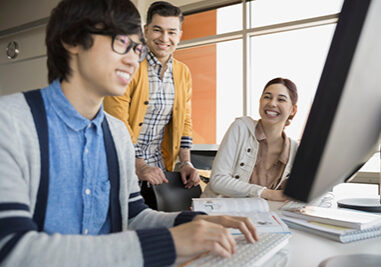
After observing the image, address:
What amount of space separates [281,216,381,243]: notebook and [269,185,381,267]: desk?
0.04ft

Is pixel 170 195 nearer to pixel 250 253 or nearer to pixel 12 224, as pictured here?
pixel 250 253

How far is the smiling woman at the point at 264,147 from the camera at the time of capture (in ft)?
6.75

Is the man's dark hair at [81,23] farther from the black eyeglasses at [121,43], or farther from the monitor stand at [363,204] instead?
the monitor stand at [363,204]

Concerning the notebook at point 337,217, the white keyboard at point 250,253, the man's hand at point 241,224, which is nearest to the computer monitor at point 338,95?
the white keyboard at point 250,253

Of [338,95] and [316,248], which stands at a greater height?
[338,95]

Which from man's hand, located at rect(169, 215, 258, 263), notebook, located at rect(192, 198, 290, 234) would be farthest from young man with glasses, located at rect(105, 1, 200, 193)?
man's hand, located at rect(169, 215, 258, 263)

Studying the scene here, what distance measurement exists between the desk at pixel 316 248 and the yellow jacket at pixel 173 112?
130 cm

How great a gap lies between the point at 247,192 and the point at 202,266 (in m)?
1.14

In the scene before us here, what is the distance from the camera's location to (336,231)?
1.00 metres

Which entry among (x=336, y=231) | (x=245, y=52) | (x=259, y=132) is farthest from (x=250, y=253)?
(x=245, y=52)

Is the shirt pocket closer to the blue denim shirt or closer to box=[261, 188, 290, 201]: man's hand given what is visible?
the blue denim shirt

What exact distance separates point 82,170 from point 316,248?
2.18 ft

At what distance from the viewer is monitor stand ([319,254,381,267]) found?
71 cm

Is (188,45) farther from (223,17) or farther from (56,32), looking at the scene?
(56,32)
